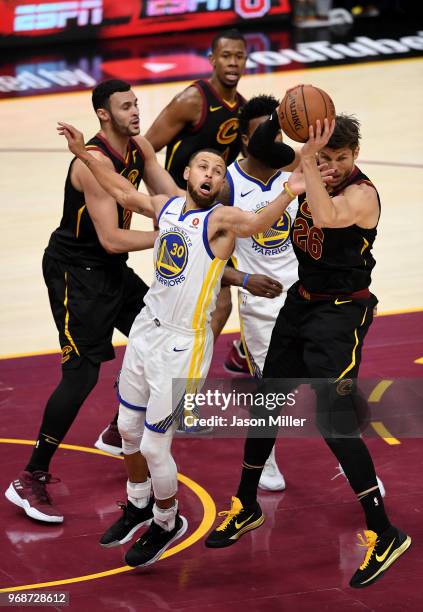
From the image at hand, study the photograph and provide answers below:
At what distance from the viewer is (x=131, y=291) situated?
704cm

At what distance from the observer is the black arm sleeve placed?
6238 mm

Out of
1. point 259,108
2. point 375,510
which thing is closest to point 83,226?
point 259,108

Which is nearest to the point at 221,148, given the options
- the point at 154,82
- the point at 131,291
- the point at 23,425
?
the point at 131,291

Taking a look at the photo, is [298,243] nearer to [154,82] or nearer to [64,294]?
[64,294]

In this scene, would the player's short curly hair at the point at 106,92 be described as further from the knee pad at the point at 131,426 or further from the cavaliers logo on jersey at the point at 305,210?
the knee pad at the point at 131,426

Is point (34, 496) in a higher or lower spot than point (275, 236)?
lower

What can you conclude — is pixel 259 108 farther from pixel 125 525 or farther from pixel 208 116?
pixel 125 525

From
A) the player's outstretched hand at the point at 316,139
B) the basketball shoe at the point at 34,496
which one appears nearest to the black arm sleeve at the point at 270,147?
the player's outstretched hand at the point at 316,139

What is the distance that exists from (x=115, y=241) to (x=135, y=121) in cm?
72

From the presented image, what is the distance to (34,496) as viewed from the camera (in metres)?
6.41

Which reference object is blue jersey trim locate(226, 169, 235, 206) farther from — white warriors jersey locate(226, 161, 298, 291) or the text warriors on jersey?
the text warriors on jersey

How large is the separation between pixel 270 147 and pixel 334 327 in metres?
1.22

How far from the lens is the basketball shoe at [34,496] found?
636cm
